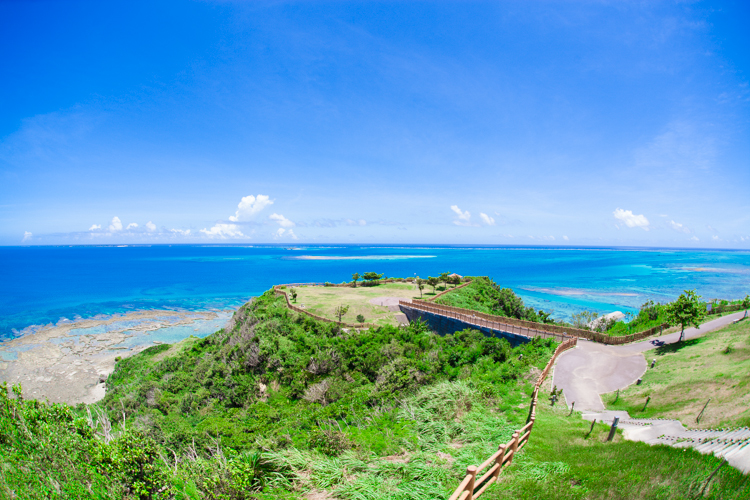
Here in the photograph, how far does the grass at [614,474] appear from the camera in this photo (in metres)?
5.54

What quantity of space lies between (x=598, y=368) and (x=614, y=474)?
13.9 metres

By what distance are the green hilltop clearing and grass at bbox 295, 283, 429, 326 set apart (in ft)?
25.9

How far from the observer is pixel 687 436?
30.2ft

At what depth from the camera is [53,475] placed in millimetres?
6500

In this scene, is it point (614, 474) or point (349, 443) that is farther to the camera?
point (349, 443)

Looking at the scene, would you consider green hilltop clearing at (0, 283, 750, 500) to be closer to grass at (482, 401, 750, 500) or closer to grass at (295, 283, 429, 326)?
grass at (482, 401, 750, 500)

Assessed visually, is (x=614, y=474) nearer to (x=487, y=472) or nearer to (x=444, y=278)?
(x=487, y=472)

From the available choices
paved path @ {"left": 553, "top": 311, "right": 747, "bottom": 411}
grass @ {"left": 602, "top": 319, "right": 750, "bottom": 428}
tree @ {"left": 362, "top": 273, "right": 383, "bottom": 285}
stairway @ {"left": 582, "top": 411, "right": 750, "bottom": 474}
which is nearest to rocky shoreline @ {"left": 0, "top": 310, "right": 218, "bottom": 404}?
tree @ {"left": 362, "top": 273, "right": 383, "bottom": 285}

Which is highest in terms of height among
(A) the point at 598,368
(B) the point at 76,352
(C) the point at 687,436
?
(C) the point at 687,436

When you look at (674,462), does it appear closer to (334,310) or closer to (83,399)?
(334,310)

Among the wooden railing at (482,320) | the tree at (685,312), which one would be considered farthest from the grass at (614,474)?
the tree at (685,312)

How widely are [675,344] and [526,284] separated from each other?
65.6 meters

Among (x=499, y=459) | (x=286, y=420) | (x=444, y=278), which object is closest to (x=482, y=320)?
(x=444, y=278)

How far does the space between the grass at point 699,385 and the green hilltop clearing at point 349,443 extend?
3.42 meters
